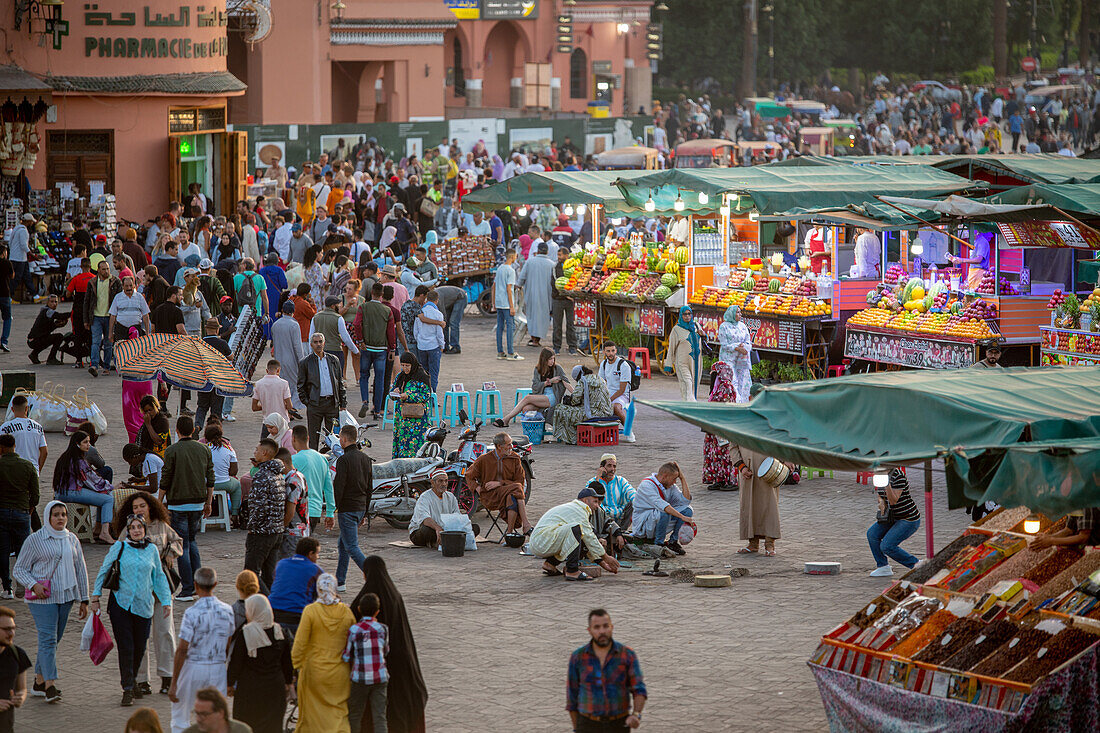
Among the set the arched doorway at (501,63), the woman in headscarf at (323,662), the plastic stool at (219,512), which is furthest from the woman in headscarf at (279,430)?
the arched doorway at (501,63)

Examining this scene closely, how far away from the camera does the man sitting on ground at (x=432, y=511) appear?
13234mm

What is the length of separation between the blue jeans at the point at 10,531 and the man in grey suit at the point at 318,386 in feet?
14.7

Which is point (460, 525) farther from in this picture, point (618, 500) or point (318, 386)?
point (318, 386)

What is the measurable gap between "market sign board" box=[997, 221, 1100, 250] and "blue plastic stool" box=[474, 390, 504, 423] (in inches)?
246

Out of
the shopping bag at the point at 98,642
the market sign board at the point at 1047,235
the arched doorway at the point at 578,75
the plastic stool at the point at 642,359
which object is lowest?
the shopping bag at the point at 98,642

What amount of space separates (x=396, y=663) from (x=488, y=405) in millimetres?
9472

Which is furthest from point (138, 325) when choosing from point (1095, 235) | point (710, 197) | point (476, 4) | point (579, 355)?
point (476, 4)

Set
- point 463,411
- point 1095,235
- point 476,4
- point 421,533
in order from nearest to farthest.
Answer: point 421,533 → point 463,411 → point 1095,235 → point 476,4

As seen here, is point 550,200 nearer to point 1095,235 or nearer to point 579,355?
point 579,355

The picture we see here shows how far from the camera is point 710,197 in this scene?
72.2 feet

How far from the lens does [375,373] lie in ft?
59.3

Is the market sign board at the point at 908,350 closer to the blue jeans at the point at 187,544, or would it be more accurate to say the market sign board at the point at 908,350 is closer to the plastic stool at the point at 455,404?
the plastic stool at the point at 455,404

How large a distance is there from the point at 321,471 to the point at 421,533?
55.5 inches

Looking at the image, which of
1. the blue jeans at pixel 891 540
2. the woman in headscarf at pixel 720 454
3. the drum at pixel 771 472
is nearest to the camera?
the blue jeans at pixel 891 540
